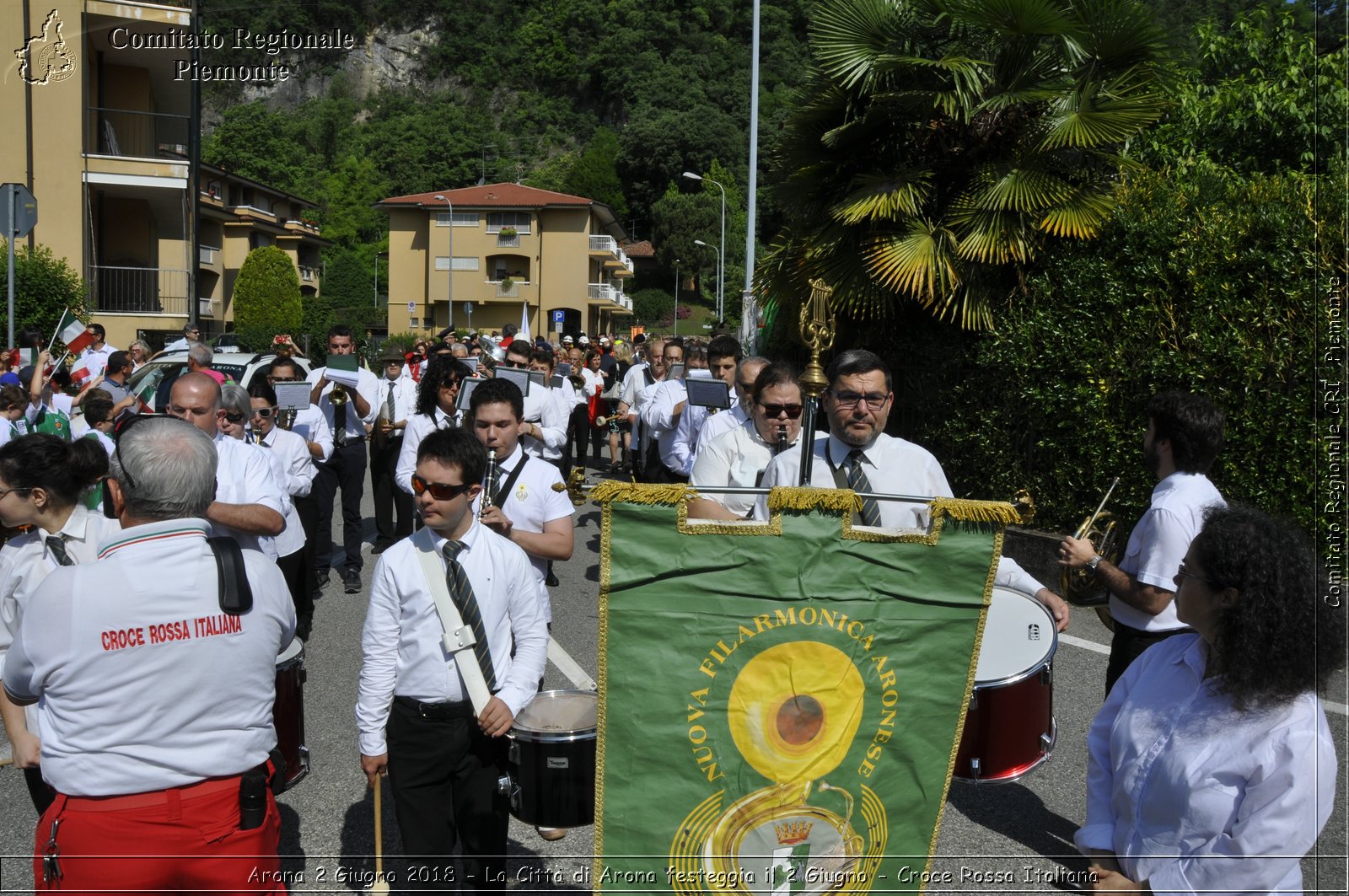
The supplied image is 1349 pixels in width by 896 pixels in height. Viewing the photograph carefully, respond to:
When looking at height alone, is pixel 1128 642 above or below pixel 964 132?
below

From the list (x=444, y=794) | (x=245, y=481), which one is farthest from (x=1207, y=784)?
(x=245, y=481)

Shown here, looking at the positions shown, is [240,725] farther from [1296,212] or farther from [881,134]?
[881,134]

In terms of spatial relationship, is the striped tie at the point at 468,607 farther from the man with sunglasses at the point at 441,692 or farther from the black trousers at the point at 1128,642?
the black trousers at the point at 1128,642

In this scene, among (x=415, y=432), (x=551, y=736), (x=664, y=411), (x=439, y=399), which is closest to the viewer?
(x=551, y=736)

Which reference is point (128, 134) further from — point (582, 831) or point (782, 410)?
point (582, 831)

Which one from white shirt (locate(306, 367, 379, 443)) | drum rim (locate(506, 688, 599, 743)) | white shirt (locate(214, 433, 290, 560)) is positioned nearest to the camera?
drum rim (locate(506, 688, 599, 743))

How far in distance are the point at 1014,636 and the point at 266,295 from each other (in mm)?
48351

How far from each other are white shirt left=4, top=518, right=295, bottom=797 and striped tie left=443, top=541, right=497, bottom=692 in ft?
2.70

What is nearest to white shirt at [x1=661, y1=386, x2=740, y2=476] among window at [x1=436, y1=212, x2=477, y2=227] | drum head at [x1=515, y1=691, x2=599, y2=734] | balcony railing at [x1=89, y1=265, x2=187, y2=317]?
drum head at [x1=515, y1=691, x2=599, y2=734]

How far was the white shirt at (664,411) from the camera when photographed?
1018 centimetres

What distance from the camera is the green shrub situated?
156ft

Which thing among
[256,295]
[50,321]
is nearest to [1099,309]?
[50,321]

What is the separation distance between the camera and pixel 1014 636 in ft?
14.0

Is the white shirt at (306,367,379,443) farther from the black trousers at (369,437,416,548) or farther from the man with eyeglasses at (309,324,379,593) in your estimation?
the black trousers at (369,437,416,548)
